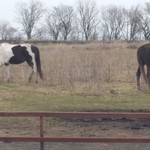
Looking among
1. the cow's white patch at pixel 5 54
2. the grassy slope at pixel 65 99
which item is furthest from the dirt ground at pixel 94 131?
the cow's white patch at pixel 5 54

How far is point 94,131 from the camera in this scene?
9.61 meters

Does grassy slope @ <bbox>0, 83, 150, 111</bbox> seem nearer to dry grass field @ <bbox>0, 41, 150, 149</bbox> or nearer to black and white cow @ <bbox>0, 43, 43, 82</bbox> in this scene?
dry grass field @ <bbox>0, 41, 150, 149</bbox>

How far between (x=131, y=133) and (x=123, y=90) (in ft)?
21.3

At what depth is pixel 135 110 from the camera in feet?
39.2

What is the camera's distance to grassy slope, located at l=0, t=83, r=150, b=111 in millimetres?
12328

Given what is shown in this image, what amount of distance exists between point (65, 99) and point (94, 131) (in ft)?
14.1

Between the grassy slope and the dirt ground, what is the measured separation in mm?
1540

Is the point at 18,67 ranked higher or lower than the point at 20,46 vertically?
lower

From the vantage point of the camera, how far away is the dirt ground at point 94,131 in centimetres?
829

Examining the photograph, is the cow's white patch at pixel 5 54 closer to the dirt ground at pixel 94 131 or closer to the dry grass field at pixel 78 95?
the dry grass field at pixel 78 95

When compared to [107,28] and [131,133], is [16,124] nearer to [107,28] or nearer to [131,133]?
[131,133]
